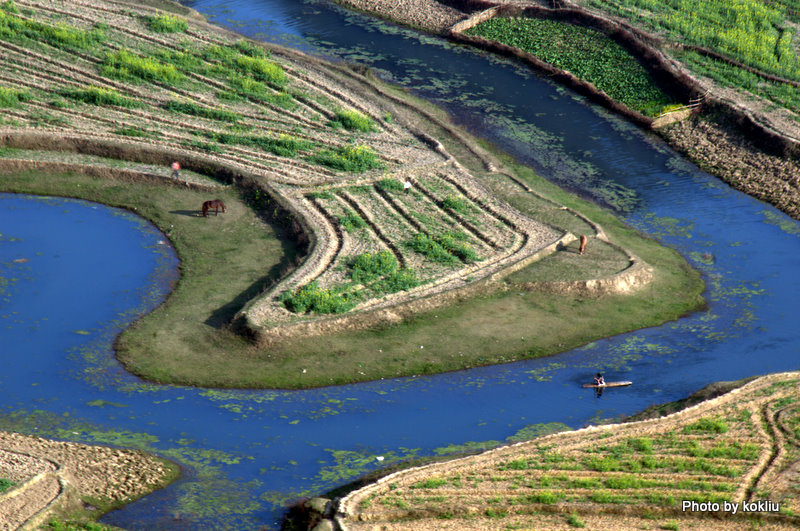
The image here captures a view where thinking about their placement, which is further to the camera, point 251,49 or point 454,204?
point 251,49

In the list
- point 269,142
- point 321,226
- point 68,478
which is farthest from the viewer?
point 269,142

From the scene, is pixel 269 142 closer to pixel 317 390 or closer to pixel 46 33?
pixel 46 33

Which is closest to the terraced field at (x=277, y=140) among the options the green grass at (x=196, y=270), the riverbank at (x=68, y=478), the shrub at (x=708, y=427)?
the green grass at (x=196, y=270)

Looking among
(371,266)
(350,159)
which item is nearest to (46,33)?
(350,159)

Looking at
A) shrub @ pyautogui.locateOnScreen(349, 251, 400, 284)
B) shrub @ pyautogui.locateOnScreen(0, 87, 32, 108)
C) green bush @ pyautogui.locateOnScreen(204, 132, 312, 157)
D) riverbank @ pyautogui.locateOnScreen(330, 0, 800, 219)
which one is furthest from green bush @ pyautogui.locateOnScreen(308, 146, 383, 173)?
riverbank @ pyautogui.locateOnScreen(330, 0, 800, 219)

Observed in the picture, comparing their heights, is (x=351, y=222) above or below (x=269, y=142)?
below

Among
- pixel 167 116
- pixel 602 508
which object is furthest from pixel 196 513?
pixel 167 116

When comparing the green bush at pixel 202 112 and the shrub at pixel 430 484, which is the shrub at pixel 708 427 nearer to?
the shrub at pixel 430 484
